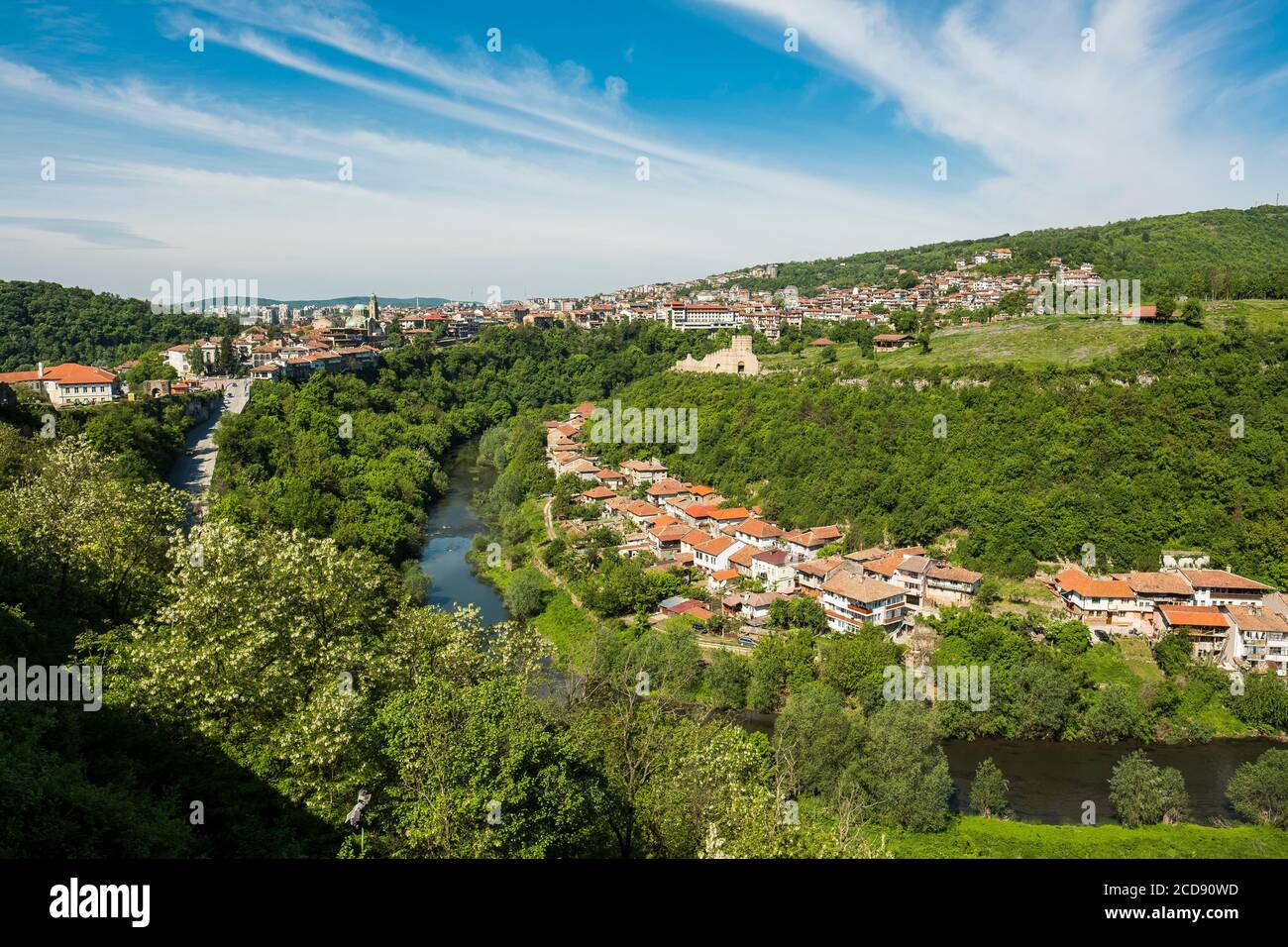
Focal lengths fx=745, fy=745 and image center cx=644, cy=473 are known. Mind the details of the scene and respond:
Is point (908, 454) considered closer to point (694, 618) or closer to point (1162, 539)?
point (1162, 539)

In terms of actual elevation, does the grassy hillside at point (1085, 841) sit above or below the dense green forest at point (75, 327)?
below

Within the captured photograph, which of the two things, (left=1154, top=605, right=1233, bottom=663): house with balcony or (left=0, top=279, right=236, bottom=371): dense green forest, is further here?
(left=0, top=279, right=236, bottom=371): dense green forest

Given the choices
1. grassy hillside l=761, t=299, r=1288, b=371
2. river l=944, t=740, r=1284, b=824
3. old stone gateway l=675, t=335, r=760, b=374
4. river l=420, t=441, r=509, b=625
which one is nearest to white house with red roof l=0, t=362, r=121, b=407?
river l=420, t=441, r=509, b=625

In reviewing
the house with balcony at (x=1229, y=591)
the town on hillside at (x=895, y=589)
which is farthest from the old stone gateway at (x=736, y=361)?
the house with balcony at (x=1229, y=591)

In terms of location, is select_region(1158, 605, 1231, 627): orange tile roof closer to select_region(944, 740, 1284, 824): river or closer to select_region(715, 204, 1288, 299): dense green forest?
select_region(944, 740, 1284, 824): river

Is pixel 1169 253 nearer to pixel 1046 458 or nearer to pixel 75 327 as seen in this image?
pixel 1046 458

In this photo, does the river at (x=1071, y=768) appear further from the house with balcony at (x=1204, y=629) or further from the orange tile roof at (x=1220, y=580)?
the orange tile roof at (x=1220, y=580)

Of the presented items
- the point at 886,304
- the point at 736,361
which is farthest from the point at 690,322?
the point at 736,361
